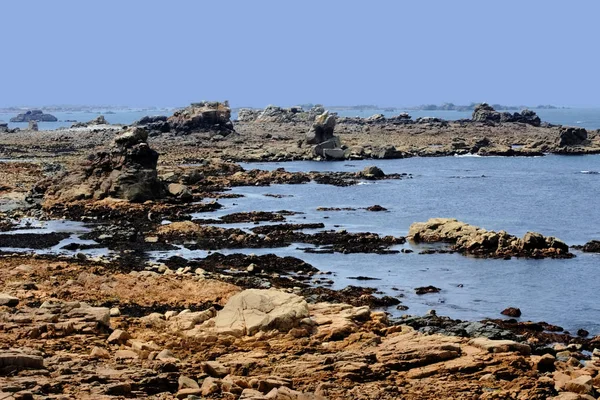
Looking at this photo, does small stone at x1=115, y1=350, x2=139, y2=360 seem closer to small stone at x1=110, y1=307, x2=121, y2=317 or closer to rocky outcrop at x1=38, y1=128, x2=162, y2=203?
small stone at x1=110, y1=307, x2=121, y2=317

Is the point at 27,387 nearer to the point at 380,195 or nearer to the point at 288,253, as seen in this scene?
the point at 288,253

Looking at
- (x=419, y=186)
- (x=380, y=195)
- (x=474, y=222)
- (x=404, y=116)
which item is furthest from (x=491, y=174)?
(x=404, y=116)

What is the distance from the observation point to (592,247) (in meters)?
Result: 39.9

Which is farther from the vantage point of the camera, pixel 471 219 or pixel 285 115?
pixel 285 115

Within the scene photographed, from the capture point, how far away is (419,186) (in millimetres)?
68875

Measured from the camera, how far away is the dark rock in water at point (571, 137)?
10712 centimetres

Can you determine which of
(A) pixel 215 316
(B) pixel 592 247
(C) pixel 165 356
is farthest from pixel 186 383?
(B) pixel 592 247

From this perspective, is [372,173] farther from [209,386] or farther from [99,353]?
[209,386]

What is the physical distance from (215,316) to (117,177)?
33.9 metres

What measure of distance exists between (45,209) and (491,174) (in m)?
45.0

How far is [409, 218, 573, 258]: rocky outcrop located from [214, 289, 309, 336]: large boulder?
19867mm

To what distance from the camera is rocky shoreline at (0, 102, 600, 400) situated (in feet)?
52.3

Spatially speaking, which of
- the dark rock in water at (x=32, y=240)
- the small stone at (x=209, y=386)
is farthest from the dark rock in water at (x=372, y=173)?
the small stone at (x=209, y=386)

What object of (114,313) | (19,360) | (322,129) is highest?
(19,360)
